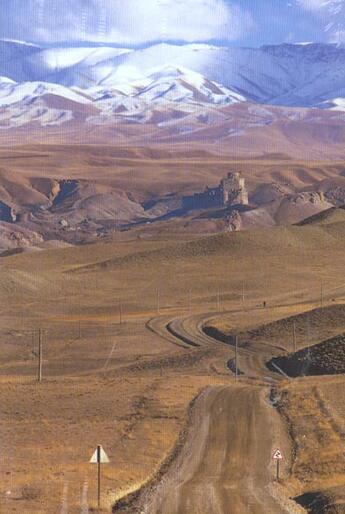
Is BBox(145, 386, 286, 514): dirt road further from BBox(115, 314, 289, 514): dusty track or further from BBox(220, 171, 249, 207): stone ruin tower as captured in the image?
BBox(220, 171, 249, 207): stone ruin tower

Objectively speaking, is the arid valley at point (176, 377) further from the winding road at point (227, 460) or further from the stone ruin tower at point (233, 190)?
the stone ruin tower at point (233, 190)

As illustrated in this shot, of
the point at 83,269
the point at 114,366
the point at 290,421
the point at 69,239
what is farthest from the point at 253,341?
the point at 69,239

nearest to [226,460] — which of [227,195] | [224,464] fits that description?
[224,464]

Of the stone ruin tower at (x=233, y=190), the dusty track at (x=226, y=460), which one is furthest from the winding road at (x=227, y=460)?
the stone ruin tower at (x=233, y=190)

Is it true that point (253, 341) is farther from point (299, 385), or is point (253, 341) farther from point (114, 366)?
point (299, 385)

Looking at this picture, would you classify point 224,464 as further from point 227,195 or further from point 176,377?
point 227,195
